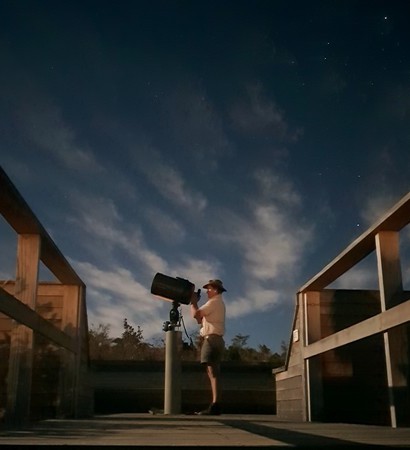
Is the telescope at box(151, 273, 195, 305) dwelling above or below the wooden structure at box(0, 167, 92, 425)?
above

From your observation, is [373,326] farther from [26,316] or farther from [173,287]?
[173,287]

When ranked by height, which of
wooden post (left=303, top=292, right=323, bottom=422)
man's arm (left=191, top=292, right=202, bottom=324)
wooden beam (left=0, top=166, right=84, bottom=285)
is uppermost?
wooden beam (left=0, top=166, right=84, bottom=285)

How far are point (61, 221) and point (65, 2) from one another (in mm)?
2895

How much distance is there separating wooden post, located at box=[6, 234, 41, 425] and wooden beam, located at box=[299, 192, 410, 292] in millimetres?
2232

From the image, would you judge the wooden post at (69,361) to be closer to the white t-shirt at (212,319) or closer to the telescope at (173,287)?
the telescope at (173,287)

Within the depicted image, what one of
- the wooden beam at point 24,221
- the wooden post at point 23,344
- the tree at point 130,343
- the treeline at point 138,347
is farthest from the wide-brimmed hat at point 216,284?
the tree at point 130,343

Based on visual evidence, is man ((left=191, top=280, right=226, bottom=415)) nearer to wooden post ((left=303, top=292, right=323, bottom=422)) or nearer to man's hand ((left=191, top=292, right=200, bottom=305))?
man's hand ((left=191, top=292, right=200, bottom=305))

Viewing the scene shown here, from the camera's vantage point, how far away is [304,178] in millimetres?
→ 7828

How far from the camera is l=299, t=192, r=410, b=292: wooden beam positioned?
9.75ft

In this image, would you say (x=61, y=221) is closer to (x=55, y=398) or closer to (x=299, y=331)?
(x=55, y=398)

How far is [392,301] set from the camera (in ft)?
10.1

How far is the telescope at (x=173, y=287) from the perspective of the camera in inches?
255

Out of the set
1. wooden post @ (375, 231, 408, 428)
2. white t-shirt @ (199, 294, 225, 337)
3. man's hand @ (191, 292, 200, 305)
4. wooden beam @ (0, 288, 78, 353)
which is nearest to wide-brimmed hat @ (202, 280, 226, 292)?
white t-shirt @ (199, 294, 225, 337)

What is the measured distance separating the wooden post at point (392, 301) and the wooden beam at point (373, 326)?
0.28 feet
